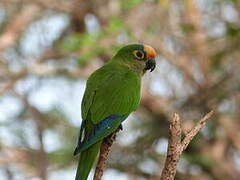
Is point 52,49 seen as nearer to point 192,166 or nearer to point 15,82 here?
point 15,82

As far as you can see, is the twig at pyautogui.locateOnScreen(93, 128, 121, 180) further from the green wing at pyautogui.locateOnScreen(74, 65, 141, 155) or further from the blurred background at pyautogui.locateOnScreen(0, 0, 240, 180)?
the blurred background at pyautogui.locateOnScreen(0, 0, 240, 180)

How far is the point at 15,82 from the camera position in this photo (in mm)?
7520

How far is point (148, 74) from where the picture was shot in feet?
23.1

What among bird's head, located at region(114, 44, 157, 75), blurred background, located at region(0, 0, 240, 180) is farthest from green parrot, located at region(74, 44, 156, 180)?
blurred background, located at region(0, 0, 240, 180)

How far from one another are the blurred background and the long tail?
3542 millimetres

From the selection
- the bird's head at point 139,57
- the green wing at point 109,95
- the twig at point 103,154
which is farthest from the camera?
the bird's head at point 139,57

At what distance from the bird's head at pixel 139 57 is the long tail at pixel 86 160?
0.84 m

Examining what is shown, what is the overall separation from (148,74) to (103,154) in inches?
157

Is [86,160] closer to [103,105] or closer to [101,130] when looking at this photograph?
[101,130]

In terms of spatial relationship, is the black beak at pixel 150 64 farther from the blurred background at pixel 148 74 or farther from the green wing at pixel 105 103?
the blurred background at pixel 148 74

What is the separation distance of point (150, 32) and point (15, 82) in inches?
63.6

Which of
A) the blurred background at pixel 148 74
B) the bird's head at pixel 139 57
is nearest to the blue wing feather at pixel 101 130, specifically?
the bird's head at pixel 139 57

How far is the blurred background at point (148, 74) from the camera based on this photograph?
23.3ft

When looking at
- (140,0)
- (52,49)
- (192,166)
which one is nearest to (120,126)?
(140,0)
